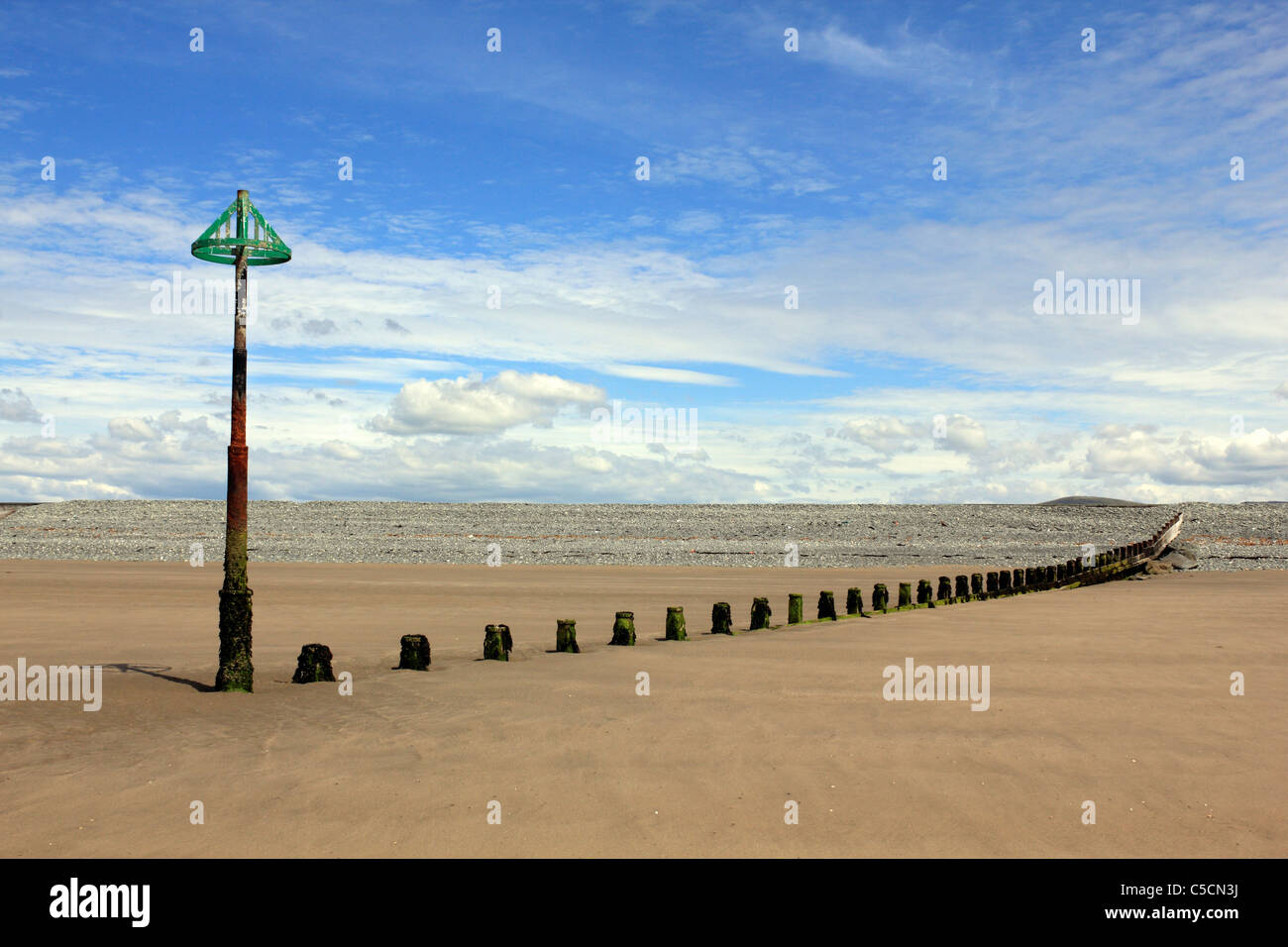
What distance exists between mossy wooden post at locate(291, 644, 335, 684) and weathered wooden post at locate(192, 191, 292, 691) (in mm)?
647

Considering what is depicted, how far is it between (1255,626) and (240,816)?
1970 cm

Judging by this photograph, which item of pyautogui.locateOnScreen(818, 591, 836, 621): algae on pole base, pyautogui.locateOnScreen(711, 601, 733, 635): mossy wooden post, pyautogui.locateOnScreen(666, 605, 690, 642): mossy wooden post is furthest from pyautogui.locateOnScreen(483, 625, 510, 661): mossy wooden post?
pyautogui.locateOnScreen(818, 591, 836, 621): algae on pole base

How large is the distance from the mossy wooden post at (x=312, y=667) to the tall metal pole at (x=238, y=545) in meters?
0.75

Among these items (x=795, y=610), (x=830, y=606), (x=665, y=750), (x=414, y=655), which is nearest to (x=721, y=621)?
(x=795, y=610)

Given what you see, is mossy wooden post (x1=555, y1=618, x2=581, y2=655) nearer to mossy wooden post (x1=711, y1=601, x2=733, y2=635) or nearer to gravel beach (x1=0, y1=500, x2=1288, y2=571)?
mossy wooden post (x1=711, y1=601, x2=733, y2=635)

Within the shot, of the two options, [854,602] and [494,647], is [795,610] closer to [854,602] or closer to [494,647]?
[854,602]

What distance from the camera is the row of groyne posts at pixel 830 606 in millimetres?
14000

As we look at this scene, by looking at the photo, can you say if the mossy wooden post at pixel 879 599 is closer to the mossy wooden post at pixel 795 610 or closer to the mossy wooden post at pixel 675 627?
the mossy wooden post at pixel 795 610

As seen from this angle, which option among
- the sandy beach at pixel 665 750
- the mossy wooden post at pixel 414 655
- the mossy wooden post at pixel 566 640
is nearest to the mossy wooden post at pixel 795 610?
the sandy beach at pixel 665 750

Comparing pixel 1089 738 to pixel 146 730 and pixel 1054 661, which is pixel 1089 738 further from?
pixel 146 730

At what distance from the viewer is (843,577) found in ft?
121

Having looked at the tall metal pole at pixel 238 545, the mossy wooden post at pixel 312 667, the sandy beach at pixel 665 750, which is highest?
the tall metal pole at pixel 238 545
